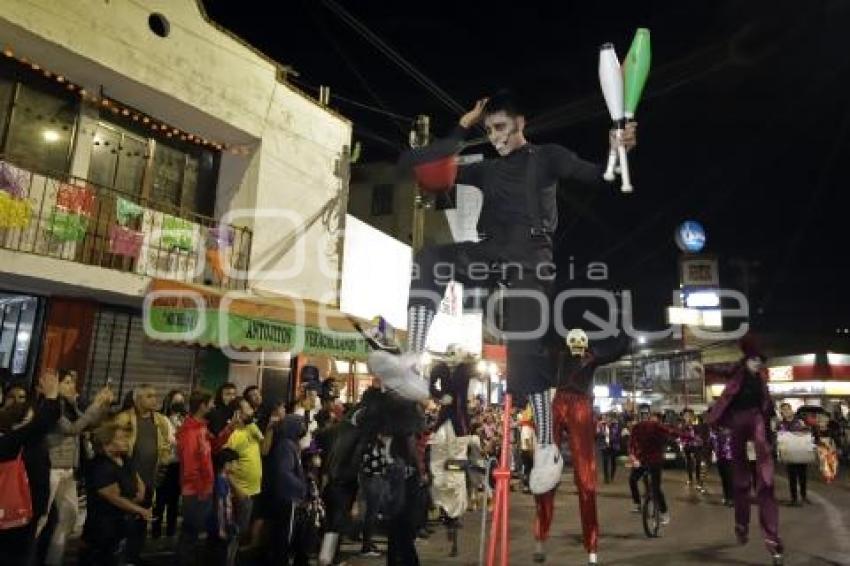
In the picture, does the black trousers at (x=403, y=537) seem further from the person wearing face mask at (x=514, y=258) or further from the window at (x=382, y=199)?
the window at (x=382, y=199)

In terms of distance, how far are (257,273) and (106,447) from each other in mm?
7119

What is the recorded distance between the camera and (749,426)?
8828 millimetres

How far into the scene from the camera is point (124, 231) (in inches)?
446

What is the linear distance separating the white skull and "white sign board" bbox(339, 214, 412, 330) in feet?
31.7

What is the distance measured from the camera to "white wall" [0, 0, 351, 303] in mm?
10508

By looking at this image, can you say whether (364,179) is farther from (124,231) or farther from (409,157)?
(409,157)

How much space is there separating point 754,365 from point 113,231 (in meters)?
10.1

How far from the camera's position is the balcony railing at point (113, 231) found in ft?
32.6

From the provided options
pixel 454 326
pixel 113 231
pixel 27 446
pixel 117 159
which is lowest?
pixel 27 446

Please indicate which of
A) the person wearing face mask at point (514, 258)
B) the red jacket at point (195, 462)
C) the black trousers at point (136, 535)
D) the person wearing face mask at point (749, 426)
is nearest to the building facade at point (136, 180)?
the black trousers at point (136, 535)

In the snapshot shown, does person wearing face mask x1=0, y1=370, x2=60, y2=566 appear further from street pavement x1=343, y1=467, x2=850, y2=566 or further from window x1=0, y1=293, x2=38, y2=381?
window x1=0, y1=293, x2=38, y2=381

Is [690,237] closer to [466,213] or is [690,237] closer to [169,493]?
[466,213]

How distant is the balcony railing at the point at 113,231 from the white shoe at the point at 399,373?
813cm


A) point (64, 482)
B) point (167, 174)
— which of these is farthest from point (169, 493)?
point (167, 174)
